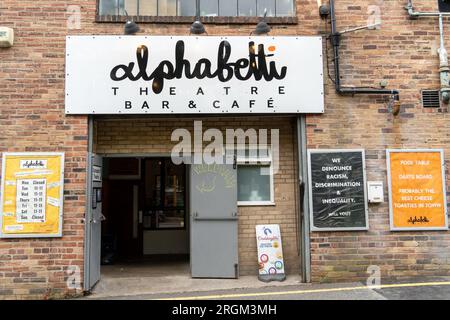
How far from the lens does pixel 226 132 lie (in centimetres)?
754

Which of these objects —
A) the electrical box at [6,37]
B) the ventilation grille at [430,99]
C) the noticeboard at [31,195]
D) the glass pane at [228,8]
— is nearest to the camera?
the noticeboard at [31,195]

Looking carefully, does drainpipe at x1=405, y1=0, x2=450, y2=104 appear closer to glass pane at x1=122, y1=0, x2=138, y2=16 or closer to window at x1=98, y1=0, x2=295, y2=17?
window at x1=98, y1=0, x2=295, y2=17

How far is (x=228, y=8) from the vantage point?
7484 mm

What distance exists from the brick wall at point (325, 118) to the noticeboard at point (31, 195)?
0.50ft

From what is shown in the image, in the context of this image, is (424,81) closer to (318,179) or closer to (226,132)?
(318,179)

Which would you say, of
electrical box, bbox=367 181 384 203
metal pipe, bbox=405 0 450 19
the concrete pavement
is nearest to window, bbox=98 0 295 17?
metal pipe, bbox=405 0 450 19

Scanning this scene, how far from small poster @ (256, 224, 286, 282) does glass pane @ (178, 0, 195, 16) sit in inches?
161

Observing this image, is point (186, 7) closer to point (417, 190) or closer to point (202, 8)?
point (202, 8)

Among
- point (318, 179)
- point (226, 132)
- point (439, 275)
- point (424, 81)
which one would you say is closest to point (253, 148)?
point (226, 132)

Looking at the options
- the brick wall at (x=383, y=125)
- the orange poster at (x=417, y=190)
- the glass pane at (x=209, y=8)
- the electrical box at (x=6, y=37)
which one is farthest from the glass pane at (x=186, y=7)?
the orange poster at (x=417, y=190)

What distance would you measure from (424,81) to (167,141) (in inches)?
186

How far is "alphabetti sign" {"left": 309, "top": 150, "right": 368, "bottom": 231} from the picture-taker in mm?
6891

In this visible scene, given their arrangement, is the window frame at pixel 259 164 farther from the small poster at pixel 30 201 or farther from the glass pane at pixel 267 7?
the small poster at pixel 30 201

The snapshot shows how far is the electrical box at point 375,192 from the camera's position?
6.91 meters
